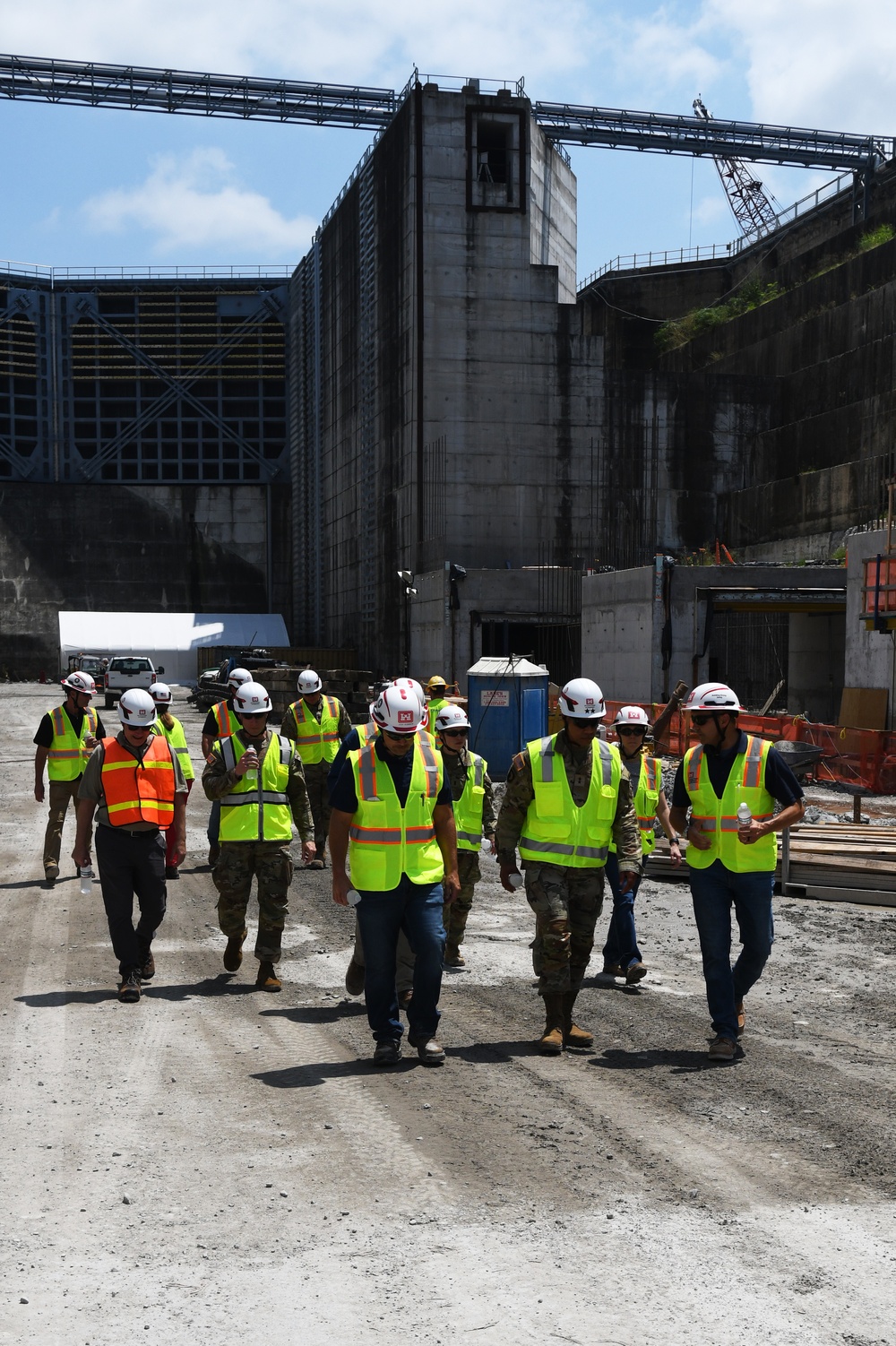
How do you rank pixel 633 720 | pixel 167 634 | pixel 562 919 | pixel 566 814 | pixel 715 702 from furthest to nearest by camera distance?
pixel 167 634 → pixel 633 720 → pixel 715 702 → pixel 566 814 → pixel 562 919

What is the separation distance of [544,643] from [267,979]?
3217cm

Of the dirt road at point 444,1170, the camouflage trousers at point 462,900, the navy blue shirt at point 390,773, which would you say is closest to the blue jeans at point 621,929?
the dirt road at point 444,1170

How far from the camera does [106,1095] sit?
6348mm

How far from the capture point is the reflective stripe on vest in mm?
9609

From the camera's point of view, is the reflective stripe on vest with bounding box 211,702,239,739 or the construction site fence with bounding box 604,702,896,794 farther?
the construction site fence with bounding box 604,702,896,794

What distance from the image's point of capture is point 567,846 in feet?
23.8

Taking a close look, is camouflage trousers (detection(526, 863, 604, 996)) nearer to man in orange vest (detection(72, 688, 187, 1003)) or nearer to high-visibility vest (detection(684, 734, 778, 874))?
high-visibility vest (detection(684, 734, 778, 874))

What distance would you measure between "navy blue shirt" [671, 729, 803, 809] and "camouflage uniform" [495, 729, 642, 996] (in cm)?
34

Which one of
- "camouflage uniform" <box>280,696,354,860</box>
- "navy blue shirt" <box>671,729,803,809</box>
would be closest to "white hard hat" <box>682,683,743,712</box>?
"navy blue shirt" <box>671,729,803,809</box>

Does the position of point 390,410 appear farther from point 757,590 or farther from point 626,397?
point 757,590

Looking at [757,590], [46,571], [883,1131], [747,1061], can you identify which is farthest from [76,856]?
[46,571]

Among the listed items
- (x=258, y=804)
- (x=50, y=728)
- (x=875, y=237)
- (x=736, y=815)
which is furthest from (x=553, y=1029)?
(x=875, y=237)

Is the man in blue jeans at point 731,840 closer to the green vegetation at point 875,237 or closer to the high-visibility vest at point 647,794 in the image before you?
the high-visibility vest at point 647,794

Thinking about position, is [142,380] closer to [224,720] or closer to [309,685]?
[309,685]
